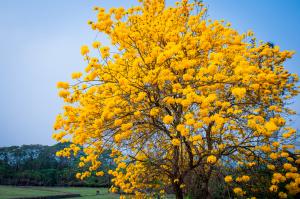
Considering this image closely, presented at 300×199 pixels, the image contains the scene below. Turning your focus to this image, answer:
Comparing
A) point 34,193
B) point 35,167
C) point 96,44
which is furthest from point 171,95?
point 35,167

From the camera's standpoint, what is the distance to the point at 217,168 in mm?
6344

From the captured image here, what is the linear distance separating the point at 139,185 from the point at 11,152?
48577 millimetres

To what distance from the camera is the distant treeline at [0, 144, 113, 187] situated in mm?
41984

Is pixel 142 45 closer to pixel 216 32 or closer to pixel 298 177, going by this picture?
pixel 216 32

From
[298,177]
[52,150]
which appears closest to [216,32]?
[298,177]

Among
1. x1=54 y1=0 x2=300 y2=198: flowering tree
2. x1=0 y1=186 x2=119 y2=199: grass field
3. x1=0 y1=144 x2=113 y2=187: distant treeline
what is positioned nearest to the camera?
x1=54 y1=0 x2=300 y2=198: flowering tree

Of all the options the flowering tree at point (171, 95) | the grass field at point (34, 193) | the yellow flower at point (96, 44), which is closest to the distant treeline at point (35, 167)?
the grass field at point (34, 193)

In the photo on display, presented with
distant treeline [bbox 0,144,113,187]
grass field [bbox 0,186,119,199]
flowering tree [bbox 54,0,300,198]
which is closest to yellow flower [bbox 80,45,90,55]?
flowering tree [bbox 54,0,300,198]

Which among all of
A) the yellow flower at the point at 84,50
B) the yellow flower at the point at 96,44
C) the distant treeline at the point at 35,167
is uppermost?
the yellow flower at the point at 96,44

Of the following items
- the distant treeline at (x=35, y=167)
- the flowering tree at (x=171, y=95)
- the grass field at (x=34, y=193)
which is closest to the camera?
the flowering tree at (x=171, y=95)

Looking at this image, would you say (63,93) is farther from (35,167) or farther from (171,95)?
(35,167)

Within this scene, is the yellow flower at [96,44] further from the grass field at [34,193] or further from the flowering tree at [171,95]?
the grass field at [34,193]

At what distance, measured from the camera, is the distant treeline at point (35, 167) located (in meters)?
42.0

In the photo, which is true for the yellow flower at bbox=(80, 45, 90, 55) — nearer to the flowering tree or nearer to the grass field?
the flowering tree
